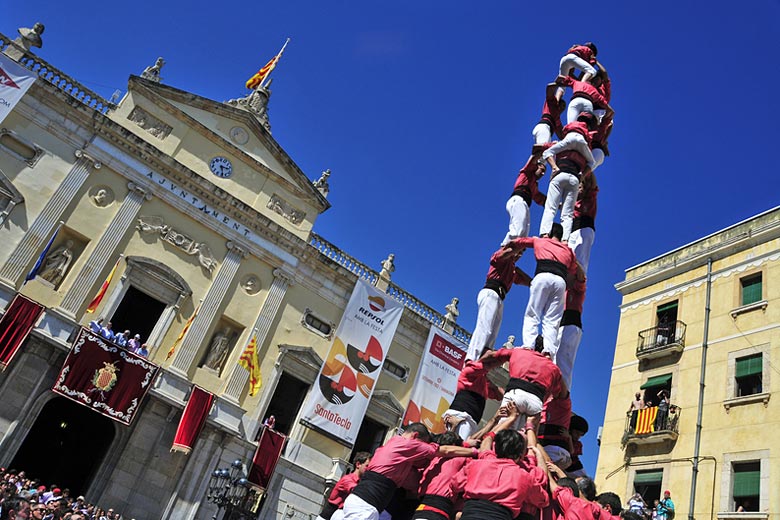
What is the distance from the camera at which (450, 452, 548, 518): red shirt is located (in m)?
4.74

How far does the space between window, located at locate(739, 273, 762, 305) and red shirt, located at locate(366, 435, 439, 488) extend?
1512 centimetres

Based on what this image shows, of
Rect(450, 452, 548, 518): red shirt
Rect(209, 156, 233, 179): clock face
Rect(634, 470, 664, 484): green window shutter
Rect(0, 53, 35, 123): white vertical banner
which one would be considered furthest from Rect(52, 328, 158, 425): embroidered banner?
Rect(450, 452, 548, 518): red shirt

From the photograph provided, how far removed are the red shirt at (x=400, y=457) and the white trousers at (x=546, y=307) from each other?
205 cm

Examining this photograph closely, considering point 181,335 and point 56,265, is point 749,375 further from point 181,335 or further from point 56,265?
point 56,265

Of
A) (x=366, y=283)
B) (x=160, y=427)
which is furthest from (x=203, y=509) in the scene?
(x=366, y=283)

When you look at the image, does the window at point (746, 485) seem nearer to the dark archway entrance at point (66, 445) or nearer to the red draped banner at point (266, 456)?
the red draped banner at point (266, 456)

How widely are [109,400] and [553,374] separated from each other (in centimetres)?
1481

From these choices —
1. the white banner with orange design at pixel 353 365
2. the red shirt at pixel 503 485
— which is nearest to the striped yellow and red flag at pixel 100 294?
the white banner with orange design at pixel 353 365

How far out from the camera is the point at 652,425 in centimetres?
1764

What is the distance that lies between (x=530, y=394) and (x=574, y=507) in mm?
1339

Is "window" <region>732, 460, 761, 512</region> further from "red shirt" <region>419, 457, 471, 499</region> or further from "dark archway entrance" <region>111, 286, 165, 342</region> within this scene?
"dark archway entrance" <region>111, 286, 165, 342</region>

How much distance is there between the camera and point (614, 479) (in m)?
18.1

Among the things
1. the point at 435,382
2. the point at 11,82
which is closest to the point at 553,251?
the point at 435,382

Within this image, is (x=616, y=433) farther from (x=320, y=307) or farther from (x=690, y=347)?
(x=320, y=307)
